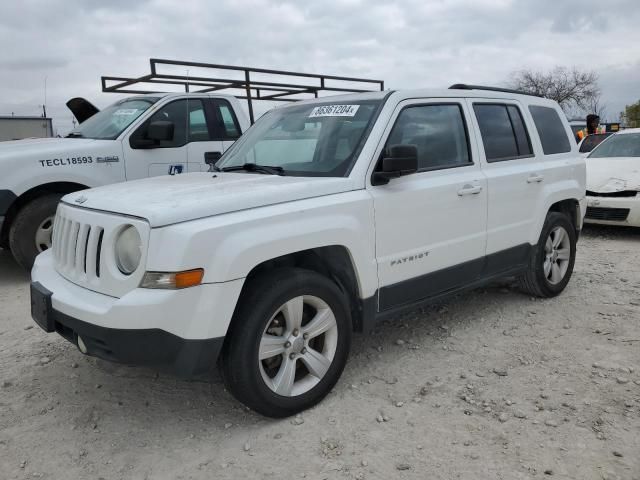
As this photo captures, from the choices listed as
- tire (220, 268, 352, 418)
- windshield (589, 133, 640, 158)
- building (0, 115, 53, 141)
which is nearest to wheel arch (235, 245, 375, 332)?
tire (220, 268, 352, 418)

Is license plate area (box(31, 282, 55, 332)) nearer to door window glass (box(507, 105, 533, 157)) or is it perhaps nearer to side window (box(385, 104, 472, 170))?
side window (box(385, 104, 472, 170))

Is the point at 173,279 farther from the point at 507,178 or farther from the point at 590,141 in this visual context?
the point at 590,141

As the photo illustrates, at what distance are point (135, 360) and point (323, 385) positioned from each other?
1.07m

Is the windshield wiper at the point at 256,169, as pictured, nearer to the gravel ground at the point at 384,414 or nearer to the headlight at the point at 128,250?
the headlight at the point at 128,250

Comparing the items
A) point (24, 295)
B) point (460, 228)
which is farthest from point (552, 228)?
point (24, 295)

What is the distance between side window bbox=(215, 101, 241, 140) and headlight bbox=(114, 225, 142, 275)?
448 cm

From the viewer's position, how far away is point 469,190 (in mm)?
3934

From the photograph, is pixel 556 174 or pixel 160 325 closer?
pixel 160 325

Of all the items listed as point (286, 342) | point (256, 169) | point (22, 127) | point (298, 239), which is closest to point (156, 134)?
point (256, 169)

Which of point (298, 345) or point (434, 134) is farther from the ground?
point (434, 134)

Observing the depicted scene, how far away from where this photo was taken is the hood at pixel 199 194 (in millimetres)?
2689

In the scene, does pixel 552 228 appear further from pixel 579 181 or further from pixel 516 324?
pixel 516 324

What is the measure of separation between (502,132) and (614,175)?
4.41 m

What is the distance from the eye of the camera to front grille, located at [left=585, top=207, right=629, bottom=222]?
7582 mm
